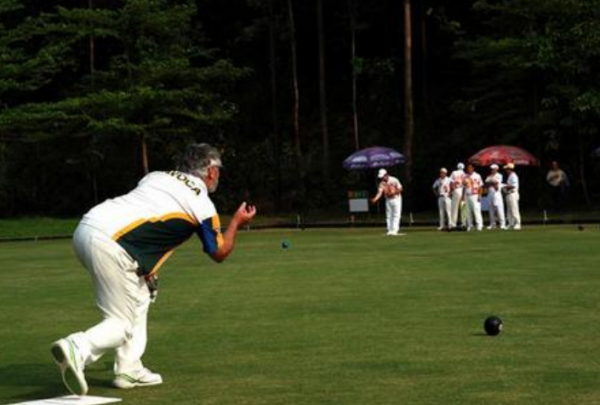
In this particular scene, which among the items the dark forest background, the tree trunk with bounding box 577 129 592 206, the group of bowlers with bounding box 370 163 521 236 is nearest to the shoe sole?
the group of bowlers with bounding box 370 163 521 236

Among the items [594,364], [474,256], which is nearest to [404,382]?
[594,364]

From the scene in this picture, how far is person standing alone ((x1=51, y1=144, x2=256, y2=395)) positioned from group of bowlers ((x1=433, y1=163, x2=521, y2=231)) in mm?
29716

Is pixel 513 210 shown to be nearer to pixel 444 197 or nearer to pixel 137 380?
pixel 444 197

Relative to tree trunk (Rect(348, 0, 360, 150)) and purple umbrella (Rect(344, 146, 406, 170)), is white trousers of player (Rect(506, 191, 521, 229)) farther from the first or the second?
tree trunk (Rect(348, 0, 360, 150))

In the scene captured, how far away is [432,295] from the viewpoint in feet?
53.4

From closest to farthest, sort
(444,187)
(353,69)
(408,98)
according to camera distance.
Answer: (444,187) < (408,98) < (353,69)

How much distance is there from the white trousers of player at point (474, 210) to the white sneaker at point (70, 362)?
1213 inches

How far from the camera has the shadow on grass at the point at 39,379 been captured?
29.8 feet

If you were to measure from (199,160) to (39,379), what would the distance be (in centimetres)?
238

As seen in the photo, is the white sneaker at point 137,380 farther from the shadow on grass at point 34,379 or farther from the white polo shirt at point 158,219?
the white polo shirt at point 158,219

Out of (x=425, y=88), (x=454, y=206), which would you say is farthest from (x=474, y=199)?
(x=425, y=88)

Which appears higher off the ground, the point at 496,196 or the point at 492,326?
the point at 496,196

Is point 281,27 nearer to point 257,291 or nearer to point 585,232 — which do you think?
point 585,232

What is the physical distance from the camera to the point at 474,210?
38.6 metres
